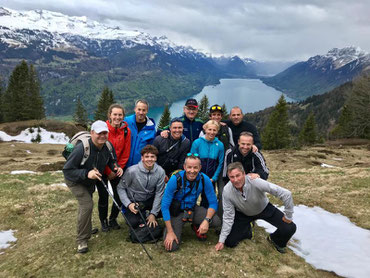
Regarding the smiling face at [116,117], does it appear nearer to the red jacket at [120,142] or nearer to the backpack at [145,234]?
the red jacket at [120,142]

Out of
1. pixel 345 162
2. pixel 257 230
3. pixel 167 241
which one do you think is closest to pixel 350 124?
pixel 345 162

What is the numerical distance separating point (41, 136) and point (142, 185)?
171 ft

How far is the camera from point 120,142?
7047 mm

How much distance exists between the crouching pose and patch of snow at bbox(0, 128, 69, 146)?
51231 mm

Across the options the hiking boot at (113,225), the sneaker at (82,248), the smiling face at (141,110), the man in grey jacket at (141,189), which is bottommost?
the hiking boot at (113,225)

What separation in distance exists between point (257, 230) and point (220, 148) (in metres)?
3.21

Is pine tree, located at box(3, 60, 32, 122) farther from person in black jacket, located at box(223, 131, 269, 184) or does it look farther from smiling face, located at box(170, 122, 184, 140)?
person in black jacket, located at box(223, 131, 269, 184)

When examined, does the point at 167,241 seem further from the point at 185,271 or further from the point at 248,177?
the point at 248,177

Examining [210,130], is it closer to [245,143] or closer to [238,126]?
[245,143]

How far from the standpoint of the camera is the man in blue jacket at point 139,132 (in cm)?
742

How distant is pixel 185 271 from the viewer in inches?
226

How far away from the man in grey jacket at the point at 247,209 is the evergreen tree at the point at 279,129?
160 feet

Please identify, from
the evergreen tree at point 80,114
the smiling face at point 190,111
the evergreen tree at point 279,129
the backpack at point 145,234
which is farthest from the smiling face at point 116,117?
the evergreen tree at point 80,114

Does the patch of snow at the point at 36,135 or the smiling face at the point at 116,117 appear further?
the patch of snow at the point at 36,135
